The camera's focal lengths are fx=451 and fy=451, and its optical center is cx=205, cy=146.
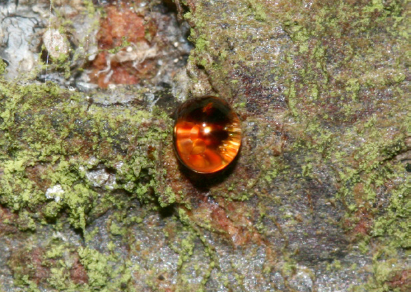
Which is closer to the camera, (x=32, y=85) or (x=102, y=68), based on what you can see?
(x=32, y=85)

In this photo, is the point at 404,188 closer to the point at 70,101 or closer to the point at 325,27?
the point at 325,27

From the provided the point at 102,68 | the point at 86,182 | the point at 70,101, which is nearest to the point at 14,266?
the point at 86,182

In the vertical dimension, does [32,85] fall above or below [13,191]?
above

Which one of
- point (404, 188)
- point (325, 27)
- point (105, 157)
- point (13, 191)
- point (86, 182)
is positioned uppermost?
point (325, 27)
